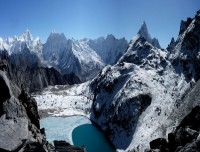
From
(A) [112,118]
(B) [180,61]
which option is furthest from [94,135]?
(B) [180,61]

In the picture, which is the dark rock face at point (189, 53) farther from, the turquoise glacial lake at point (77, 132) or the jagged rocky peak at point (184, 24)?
the turquoise glacial lake at point (77, 132)

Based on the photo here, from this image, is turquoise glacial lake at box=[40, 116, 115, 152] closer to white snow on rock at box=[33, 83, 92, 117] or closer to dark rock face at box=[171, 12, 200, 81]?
white snow on rock at box=[33, 83, 92, 117]

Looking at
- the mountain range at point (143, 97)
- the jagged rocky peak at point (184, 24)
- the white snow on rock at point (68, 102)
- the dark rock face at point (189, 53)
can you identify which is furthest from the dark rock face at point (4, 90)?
the jagged rocky peak at point (184, 24)

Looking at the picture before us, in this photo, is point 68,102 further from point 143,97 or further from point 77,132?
point 143,97

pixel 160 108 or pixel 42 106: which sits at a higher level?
pixel 42 106

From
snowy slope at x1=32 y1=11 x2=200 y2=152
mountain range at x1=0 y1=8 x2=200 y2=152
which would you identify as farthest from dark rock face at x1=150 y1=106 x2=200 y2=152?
snowy slope at x1=32 y1=11 x2=200 y2=152

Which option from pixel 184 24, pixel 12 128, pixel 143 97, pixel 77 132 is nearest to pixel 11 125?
pixel 12 128

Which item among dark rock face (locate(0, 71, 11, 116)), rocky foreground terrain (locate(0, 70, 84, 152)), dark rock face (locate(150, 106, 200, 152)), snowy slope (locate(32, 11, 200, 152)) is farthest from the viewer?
snowy slope (locate(32, 11, 200, 152))

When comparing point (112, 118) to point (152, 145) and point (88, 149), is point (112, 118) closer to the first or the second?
point (88, 149)

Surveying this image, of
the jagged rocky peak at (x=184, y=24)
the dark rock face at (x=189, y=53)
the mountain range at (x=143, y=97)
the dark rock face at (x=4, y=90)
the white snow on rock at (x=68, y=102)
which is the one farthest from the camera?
the jagged rocky peak at (x=184, y=24)
